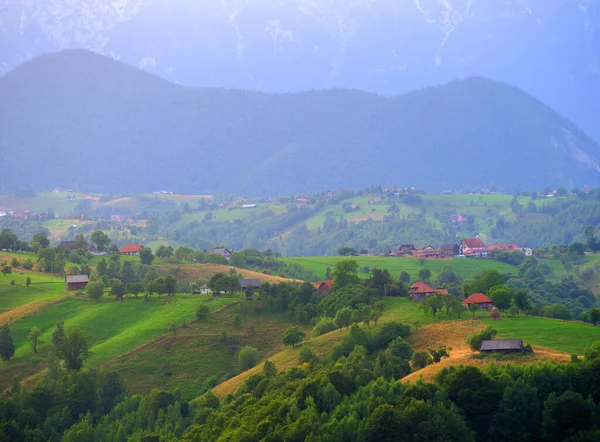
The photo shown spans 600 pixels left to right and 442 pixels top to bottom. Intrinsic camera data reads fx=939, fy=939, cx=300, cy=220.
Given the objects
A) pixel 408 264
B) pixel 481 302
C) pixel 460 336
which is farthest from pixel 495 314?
pixel 408 264

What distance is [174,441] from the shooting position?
73938mm

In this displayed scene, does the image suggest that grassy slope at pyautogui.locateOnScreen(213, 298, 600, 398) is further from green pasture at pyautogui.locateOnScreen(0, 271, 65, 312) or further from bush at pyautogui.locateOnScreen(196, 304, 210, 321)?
green pasture at pyautogui.locateOnScreen(0, 271, 65, 312)

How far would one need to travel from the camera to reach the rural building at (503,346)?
2948 inches

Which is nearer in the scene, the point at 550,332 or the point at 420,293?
the point at 550,332

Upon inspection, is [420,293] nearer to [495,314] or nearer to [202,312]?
[495,314]

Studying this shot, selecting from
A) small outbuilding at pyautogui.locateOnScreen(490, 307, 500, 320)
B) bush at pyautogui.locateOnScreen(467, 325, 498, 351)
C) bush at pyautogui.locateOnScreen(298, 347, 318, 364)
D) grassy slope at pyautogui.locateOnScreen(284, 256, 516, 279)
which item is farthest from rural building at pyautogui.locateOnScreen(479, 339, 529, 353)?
grassy slope at pyautogui.locateOnScreen(284, 256, 516, 279)

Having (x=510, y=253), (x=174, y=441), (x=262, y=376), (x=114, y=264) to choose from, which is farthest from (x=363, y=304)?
(x=510, y=253)

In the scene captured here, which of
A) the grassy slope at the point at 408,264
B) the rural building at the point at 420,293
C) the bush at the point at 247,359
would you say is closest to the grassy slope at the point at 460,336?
the bush at the point at 247,359

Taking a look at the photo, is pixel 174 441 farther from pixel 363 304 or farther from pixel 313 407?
pixel 363 304

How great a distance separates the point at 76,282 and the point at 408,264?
6797cm

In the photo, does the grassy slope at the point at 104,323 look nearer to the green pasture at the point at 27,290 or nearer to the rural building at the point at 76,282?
the green pasture at the point at 27,290

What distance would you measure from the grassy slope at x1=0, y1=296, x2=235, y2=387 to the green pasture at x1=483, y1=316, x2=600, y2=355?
40.4m

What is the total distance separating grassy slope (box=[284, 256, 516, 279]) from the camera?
553 ft

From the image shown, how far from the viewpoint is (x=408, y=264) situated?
6865 inches
